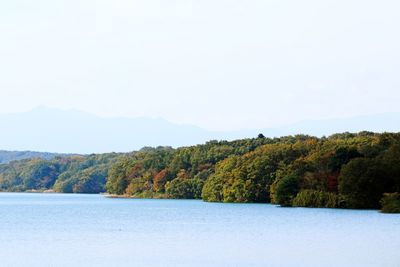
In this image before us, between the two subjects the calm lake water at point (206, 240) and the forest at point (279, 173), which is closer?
the calm lake water at point (206, 240)

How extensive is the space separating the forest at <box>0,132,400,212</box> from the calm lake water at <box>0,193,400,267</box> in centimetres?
518

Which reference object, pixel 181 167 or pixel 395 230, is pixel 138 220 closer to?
pixel 395 230

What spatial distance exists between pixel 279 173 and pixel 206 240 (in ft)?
169

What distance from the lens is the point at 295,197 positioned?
99.7m

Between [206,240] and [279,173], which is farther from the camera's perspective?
[279,173]

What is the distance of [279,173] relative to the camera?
106 metres

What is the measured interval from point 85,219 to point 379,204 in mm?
27874

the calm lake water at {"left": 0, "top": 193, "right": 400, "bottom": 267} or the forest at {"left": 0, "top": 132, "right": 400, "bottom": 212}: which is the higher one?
the forest at {"left": 0, "top": 132, "right": 400, "bottom": 212}

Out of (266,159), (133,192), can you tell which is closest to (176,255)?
(266,159)

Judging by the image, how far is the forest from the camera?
3460 inches

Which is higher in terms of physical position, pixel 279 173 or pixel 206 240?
pixel 279 173

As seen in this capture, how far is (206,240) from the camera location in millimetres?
55688

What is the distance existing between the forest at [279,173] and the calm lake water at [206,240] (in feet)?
17.0

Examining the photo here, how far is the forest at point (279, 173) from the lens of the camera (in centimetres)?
8788
